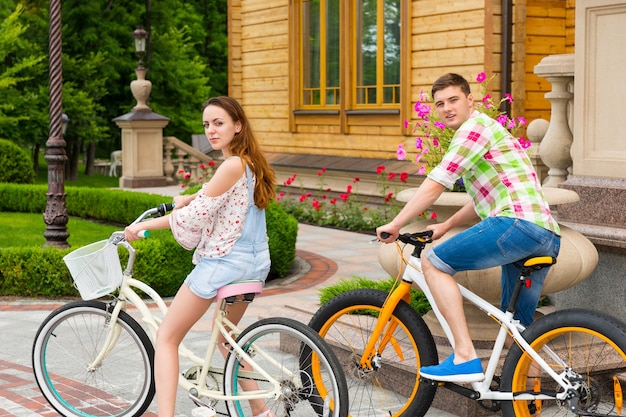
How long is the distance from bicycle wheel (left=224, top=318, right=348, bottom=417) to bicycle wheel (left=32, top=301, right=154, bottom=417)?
564 mm

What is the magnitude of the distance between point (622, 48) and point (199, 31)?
36.2 m

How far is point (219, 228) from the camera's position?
485 centimetres

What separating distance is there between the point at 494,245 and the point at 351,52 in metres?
13.0

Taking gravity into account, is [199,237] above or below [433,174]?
below

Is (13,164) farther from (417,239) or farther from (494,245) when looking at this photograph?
(494,245)

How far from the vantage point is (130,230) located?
4.84 meters

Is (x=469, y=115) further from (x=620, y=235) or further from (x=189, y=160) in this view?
(x=189, y=160)

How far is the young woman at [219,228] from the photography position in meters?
4.80

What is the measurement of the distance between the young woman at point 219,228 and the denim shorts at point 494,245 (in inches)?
33.2

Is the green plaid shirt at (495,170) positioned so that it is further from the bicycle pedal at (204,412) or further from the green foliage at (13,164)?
Answer: the green foliage at (13,164)

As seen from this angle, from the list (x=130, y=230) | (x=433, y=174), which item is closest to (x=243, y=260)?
(x=130, y=230)

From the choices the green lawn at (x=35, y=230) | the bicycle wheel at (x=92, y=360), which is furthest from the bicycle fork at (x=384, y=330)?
the green lawn at (x=35, y=230)

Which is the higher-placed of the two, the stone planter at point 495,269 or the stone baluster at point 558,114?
the stone baluster at point 558,114

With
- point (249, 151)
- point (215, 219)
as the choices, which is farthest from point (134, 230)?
point (249, 151)
